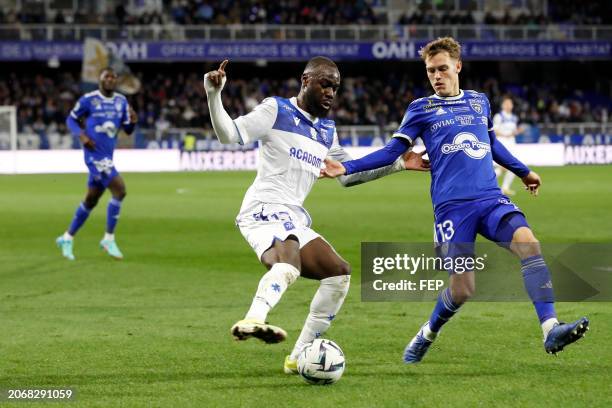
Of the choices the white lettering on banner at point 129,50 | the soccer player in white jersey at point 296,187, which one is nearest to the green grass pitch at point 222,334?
the soccer player in white jersey at point 296,187

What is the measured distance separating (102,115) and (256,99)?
114 feet

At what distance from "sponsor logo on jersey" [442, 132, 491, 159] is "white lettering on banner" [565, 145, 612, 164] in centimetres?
3345

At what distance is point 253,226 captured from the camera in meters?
7.05

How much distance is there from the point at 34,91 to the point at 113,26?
14.2ft

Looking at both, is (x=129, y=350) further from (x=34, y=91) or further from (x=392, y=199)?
(x=34, y=91)

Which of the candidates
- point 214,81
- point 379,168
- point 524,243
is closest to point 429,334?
point 524,243

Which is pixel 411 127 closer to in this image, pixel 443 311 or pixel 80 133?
pixel 443 311

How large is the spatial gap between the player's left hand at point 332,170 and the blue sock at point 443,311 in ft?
3.56

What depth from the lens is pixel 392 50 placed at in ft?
159

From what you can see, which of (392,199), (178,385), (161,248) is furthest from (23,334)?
(392,199)

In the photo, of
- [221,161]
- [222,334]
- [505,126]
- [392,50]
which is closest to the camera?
[222,334]

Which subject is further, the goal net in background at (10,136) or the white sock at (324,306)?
the goal net in background at (10,136)

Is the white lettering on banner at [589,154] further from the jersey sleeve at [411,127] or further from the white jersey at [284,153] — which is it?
the white jersey at [284,153]

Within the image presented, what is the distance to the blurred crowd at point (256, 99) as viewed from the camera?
45750 mm
